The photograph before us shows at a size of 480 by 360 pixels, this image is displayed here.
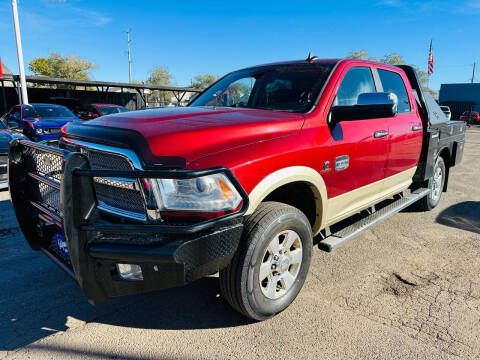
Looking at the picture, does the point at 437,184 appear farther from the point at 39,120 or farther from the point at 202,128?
the point at 39,120

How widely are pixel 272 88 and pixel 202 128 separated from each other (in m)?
1.33

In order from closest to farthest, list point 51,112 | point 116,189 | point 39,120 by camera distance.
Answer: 1. point 116,189
2. point 39,120
3. point 51,112

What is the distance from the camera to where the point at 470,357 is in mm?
2248

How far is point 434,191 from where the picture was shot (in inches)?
213

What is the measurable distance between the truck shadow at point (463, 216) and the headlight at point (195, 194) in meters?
3.94

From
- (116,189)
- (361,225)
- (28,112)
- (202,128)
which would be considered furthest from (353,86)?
(28,112)

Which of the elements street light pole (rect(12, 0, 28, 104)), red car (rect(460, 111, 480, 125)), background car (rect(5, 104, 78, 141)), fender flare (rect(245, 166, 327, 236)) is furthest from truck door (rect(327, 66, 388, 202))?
red car (rect(460, 111, 480, 125))

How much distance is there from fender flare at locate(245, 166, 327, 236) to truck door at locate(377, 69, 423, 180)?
1251 mm

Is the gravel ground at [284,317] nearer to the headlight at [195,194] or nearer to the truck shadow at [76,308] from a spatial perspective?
the truck shadow at [76,308]

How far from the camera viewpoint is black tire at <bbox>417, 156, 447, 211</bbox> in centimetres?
515

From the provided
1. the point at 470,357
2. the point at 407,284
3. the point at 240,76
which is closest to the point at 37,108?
the point at 240,76

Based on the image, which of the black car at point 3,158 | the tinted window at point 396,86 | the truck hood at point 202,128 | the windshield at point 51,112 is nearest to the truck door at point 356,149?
the tinted window at point 396,86

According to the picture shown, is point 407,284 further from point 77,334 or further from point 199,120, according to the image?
point 77,334

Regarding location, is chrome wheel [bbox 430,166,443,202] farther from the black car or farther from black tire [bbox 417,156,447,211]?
the black car
